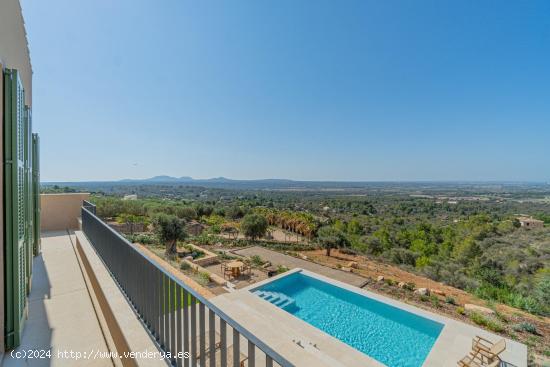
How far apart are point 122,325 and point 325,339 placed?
17.3 feet

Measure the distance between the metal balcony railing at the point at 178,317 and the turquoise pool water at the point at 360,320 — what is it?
670 cm

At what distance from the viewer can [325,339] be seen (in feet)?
19.2

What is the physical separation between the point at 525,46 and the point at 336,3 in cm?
1375

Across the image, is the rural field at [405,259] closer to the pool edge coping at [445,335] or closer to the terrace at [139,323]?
the pool edge coping at [445,335]

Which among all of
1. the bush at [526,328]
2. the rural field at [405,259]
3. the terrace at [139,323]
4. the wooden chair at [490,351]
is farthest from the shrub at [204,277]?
the bush at [526,328]

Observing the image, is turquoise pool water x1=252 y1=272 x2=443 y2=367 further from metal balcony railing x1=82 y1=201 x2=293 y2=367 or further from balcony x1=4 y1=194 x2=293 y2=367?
metal balcony railing x1=82 y1=201 x2=293 y2=367

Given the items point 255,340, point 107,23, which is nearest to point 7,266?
point 255,340

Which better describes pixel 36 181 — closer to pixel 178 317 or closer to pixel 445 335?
pixel 178 317

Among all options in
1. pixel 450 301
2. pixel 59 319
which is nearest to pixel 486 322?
pixel 450 301

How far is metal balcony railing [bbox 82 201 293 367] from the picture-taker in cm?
114

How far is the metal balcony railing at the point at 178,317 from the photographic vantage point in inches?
44.9

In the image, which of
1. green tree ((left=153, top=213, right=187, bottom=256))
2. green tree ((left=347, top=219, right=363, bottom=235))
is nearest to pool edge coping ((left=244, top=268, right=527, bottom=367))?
green tree ((left=153, top=213, right=187, bottom=256))

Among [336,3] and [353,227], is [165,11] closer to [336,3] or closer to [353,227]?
[336,3]

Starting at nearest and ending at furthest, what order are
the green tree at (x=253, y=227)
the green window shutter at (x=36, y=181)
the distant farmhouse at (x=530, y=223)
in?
the green window shutter at (x=36, y=181), the green tree at (x=253, y=227), the distant farmhouse at (x=530, y=223)
